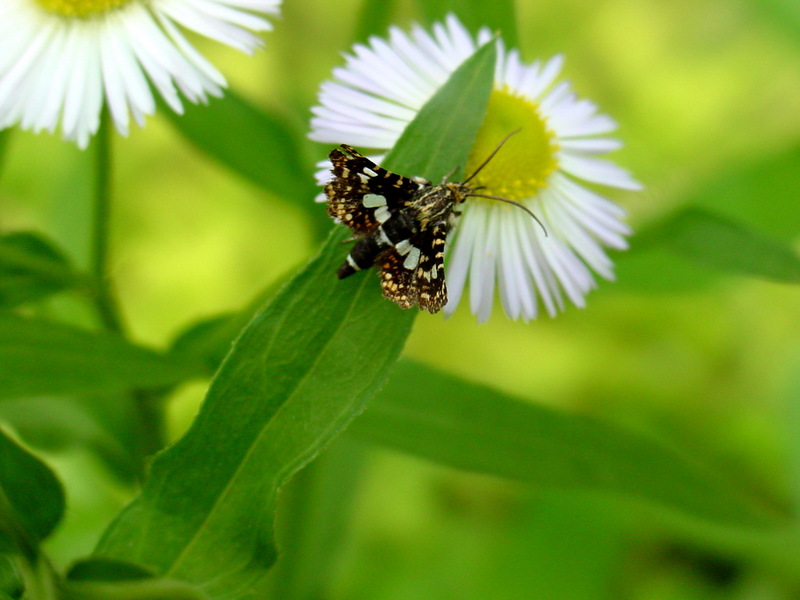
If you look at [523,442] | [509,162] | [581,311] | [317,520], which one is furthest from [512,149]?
[581,311]

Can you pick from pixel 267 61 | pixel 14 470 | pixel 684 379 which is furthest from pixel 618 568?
pixel 267 61

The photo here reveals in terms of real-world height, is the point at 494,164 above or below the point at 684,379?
above

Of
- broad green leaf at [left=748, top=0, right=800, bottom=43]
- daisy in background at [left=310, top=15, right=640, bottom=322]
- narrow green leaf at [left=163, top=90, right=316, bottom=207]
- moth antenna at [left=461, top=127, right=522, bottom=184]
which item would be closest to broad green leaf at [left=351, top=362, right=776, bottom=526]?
daisy in background at [left=310, top=15, right=640, bottom=322]

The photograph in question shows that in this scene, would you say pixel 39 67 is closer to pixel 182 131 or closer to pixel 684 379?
pixel 182 131

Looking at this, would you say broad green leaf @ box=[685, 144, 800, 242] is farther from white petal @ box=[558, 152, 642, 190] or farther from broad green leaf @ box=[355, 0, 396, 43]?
broad green leaf @ box=[355, 0, 396, 43]

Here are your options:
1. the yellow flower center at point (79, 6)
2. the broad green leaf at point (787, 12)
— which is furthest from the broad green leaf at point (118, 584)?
the broad green leaf at point (787, 12)

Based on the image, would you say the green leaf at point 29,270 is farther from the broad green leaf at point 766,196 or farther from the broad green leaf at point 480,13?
the broad green leaf at point 766,196
